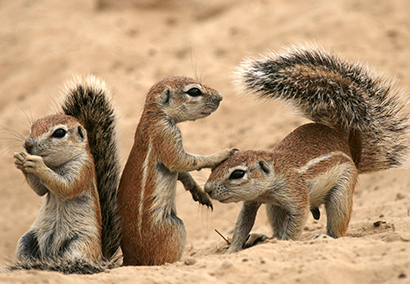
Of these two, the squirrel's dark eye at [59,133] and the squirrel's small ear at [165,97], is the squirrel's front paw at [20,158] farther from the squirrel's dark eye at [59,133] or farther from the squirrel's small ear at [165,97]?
the squirrel's small ear at [165,97]

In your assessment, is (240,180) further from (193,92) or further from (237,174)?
(193,92)

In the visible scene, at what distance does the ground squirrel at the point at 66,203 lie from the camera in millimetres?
4138

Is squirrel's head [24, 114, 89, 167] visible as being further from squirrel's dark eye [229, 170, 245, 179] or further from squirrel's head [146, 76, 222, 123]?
squirrel's dark eye [229, 170, 245, 179]

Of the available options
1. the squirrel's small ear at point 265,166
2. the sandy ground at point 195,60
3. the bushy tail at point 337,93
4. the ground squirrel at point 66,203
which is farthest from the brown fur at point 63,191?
the bushy tail at point 337,93

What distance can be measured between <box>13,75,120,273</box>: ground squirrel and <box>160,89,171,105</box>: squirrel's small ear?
0.83 m

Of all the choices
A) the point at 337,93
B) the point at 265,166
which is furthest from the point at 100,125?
the point at 337,93

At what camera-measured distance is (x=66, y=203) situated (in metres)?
4.46

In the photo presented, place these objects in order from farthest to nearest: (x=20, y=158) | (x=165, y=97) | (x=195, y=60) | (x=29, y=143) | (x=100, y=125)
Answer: (x=195, y=60), (x=100, y=125), (x=165, y=97), (x=29, y=143), (x=20, y=158)

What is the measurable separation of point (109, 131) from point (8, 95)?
4.94m

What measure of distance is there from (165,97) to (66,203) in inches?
54.0

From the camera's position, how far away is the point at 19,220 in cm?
720

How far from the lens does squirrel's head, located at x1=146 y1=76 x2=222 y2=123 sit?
4902mm

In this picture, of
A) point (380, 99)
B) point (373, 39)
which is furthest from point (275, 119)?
point (380, 99)

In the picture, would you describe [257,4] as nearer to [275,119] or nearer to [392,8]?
[392,8]
